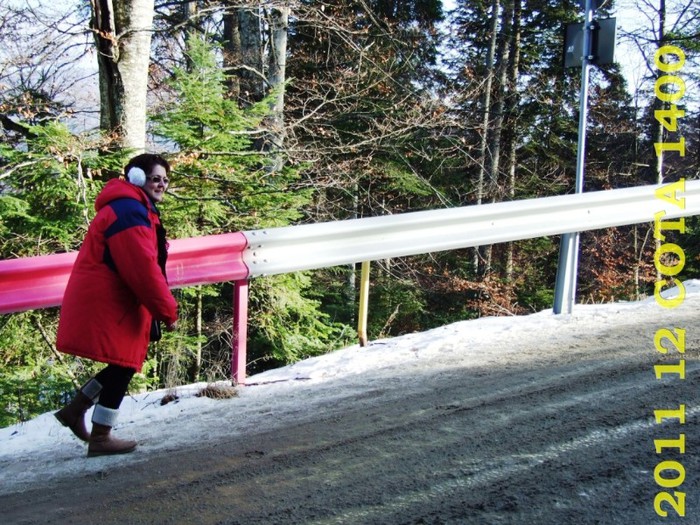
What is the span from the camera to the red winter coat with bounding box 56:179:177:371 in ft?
11.4

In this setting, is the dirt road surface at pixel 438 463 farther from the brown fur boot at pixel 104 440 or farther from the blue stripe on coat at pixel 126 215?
the blue stripe on coat at pixel 126 215

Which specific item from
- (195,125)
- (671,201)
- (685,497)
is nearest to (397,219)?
(671,201)

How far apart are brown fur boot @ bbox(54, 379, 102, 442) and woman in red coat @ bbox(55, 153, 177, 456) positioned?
0.11 meters

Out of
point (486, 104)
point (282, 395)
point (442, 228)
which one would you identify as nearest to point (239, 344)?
point (282, 395)

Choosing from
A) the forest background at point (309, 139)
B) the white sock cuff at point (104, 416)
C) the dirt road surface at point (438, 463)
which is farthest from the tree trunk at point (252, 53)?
the white sock cuff at point (104, 416)

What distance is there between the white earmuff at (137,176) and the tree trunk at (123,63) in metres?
Result: 3.81

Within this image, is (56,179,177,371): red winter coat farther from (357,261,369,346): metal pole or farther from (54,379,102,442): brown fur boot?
(357,261,369,346): metal pole

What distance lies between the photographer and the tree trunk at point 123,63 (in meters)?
6.93

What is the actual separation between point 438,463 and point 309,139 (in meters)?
11.5

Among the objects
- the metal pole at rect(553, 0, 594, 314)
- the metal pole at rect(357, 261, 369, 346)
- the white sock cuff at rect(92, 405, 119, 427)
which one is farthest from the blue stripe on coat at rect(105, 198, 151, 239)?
the metal pole at rect(553, 0, 594, 314)

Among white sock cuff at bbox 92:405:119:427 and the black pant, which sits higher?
the black pant

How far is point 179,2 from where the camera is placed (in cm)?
955

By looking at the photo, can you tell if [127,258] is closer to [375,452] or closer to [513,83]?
[375,452]

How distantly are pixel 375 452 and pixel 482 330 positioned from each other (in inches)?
108
